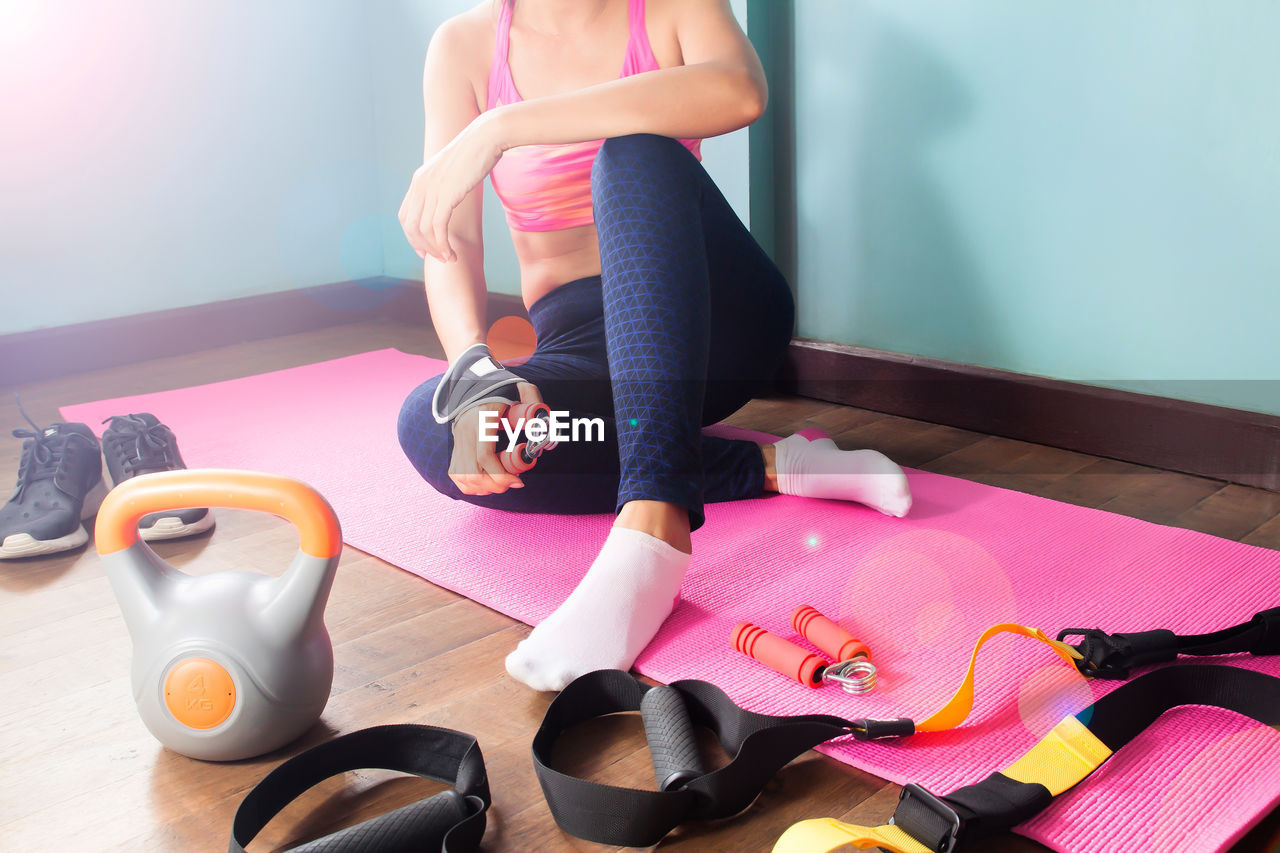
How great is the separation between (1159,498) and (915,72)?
735 millimetres

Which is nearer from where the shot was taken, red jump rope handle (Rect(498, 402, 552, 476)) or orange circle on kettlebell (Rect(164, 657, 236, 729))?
orange circle on kettlebell (Rect(164, 657, 236, 729))

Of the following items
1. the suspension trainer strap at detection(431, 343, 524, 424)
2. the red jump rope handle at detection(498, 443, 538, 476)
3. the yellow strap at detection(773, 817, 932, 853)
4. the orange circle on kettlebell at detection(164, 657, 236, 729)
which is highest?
the suspension trainer strap at detection(431, 343, 524, 424)

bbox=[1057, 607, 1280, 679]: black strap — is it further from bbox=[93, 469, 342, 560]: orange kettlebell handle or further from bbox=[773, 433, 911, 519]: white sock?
bbox=[93, 469, 342, 560]: orange kettlebell handle

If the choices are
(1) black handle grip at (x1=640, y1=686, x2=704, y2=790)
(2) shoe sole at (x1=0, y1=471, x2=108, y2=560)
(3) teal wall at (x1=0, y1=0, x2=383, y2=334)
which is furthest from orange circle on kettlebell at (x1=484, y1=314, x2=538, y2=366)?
(1) black handle grip at (x1=640, y1=686, x2=704, y2=790)

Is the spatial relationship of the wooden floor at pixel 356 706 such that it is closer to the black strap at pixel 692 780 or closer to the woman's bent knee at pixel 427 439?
the black strap at pixel 692 780

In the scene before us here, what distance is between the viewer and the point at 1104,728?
27.4 inches

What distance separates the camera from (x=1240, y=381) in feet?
4.17

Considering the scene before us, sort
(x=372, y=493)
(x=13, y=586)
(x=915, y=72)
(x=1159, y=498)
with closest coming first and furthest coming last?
(x=13, y=586), (x=1159, y=498), (x=372, y=493), (x=915, y=72)

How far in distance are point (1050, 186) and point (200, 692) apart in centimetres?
126

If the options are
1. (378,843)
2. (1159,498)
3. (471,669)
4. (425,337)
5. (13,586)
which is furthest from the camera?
(425,337)

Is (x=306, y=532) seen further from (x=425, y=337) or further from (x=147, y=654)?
(x=425, y=337)

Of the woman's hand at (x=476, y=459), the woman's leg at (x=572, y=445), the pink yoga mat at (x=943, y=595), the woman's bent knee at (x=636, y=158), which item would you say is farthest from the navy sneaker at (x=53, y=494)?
the woman's bent knee at (x=636, y=158)

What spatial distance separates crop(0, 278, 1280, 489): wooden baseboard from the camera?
4.21ft

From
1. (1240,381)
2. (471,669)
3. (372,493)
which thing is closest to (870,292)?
(1240,381)
